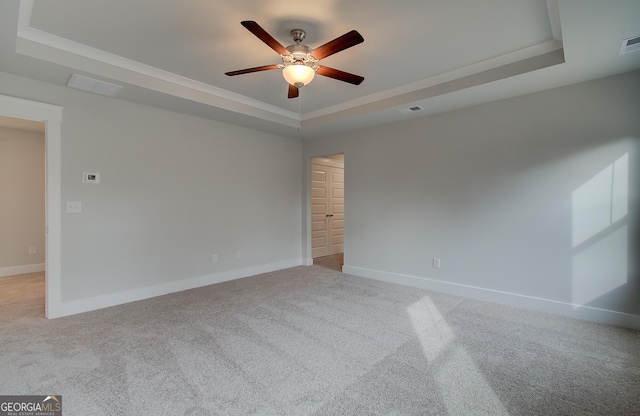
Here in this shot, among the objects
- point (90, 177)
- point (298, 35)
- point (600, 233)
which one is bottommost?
point (600, 233)

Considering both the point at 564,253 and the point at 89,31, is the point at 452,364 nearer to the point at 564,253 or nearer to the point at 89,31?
the point at 564,253

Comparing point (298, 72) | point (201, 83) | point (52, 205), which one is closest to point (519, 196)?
point (298, 72)

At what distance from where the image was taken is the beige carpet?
1.81m

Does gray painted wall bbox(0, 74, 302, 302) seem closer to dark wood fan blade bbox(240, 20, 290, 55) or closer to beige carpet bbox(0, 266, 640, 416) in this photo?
beige carpet bbox(0, 266, 640, 416)

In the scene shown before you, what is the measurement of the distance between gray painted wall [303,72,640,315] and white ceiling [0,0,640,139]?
1.16 feet

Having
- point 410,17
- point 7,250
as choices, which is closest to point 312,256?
point 410,17

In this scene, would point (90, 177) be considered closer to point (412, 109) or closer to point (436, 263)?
point (412, 109)

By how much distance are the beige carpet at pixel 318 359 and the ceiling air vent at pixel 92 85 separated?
8.11 feet

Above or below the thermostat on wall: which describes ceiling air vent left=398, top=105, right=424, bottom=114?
above

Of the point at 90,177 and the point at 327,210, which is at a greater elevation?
the point at 90,177

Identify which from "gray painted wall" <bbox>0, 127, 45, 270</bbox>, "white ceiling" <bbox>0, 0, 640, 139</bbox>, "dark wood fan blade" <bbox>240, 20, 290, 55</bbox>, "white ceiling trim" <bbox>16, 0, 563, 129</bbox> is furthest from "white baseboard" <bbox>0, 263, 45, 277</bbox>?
"dark wood fan blade" <bbox>240, 20, 290, 55</bbox>

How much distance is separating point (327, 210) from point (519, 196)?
3855mm

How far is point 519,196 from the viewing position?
3.48 metres

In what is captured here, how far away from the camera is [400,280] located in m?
4.52
